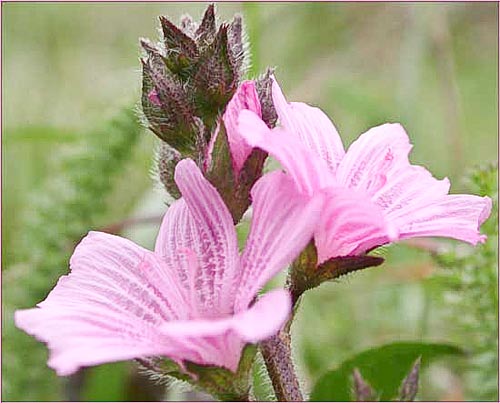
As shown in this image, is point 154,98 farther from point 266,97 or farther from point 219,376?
point 219,376

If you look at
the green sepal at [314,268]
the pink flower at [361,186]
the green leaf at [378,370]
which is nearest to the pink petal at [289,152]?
the pink flower at [361,186]

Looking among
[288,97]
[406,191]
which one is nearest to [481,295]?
[406,191]

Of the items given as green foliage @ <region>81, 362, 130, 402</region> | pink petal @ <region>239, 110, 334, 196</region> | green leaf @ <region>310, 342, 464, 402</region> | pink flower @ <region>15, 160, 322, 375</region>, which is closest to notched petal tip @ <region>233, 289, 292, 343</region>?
pink flower @ <region>15, 160, 322, 375</region>

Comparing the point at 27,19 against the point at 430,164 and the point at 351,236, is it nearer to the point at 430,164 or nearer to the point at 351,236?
the point at 430,164

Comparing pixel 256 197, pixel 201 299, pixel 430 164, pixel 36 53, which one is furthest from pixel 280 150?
pixel 36 53

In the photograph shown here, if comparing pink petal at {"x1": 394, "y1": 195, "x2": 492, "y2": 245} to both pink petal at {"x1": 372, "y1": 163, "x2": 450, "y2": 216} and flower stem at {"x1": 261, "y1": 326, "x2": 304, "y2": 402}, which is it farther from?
flower stem at {"x1": 261, "y1": 326, "x2": 304, "y2": 402}

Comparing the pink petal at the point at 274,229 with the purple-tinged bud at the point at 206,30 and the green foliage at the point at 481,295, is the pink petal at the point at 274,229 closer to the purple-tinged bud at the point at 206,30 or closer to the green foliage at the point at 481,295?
the purple-tinged bud at the point at 206,30
